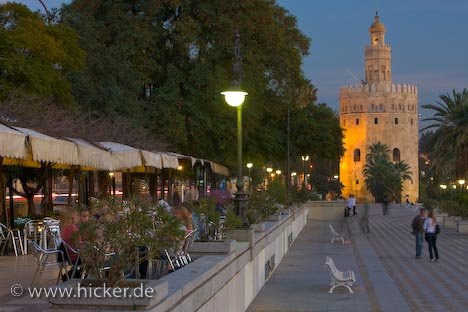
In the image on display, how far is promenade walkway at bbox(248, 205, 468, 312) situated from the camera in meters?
15.1

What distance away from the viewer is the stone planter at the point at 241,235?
→ 13.5 m

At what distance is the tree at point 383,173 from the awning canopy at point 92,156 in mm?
94503

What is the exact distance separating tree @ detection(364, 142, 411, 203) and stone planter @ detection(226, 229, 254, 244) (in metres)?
97.2

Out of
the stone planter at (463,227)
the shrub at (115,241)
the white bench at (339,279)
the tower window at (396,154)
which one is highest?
the tower window at (396,154)

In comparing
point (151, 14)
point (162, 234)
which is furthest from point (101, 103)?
point (162, 234)

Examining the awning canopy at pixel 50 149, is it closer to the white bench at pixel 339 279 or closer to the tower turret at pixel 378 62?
the white bench at pixel 339 279

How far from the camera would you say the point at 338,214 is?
5859 cm

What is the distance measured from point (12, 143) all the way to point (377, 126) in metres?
124

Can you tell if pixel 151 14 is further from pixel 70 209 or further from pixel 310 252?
pixel 70 209

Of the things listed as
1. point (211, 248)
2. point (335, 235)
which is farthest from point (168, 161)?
point (211, 248)

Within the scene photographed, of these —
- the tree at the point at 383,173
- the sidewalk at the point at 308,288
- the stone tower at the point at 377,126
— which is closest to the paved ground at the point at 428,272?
the sidewalk at the point at 308,288

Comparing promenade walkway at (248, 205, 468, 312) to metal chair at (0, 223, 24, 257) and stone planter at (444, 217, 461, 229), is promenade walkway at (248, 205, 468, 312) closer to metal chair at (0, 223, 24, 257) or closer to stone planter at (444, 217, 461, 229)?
metal chair at (0, 223, 24, 257)

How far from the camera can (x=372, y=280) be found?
1903 cm

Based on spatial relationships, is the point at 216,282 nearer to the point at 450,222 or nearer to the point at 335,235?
the point at 335,235
